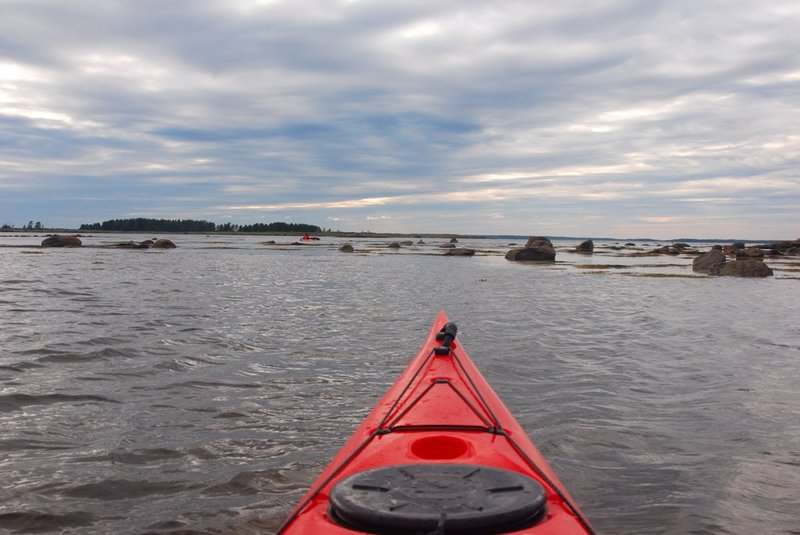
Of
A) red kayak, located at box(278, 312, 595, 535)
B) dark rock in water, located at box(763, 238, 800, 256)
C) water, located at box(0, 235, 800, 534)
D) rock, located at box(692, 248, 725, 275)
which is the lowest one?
water, located at box(0, 235, 800, 534)

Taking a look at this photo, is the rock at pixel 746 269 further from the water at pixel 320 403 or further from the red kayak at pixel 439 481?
the red kayak at pixel 439 481

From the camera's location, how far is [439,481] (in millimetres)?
2873

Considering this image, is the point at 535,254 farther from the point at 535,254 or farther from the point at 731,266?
the point at 731,266

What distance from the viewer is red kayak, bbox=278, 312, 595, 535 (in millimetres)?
2539

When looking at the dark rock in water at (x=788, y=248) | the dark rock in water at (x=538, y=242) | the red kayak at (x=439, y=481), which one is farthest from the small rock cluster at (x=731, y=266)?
the dark rock in water at (x=788, y=248)

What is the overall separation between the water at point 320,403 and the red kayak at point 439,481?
1.07 metres

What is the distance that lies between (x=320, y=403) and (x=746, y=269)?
2695cm

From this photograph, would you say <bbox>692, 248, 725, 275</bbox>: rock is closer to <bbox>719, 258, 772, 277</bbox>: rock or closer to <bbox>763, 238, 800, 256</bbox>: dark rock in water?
<bbox>719, 258, 772, 277</bbox>: rock

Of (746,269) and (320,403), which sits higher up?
(746,269)

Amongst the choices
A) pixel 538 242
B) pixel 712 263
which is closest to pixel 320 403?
pixel 712 263

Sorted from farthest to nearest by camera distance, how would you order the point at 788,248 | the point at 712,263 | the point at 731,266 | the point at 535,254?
the point at 788,248
the point at 535,254
the point at 712,263
the point at 731,266

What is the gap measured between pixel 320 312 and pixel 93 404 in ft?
26.3

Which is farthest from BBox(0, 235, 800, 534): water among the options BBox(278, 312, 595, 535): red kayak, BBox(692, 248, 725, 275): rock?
BBox(692, 248, 725, 275): rock

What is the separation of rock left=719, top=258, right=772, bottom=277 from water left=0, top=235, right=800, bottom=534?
42.5 feet
